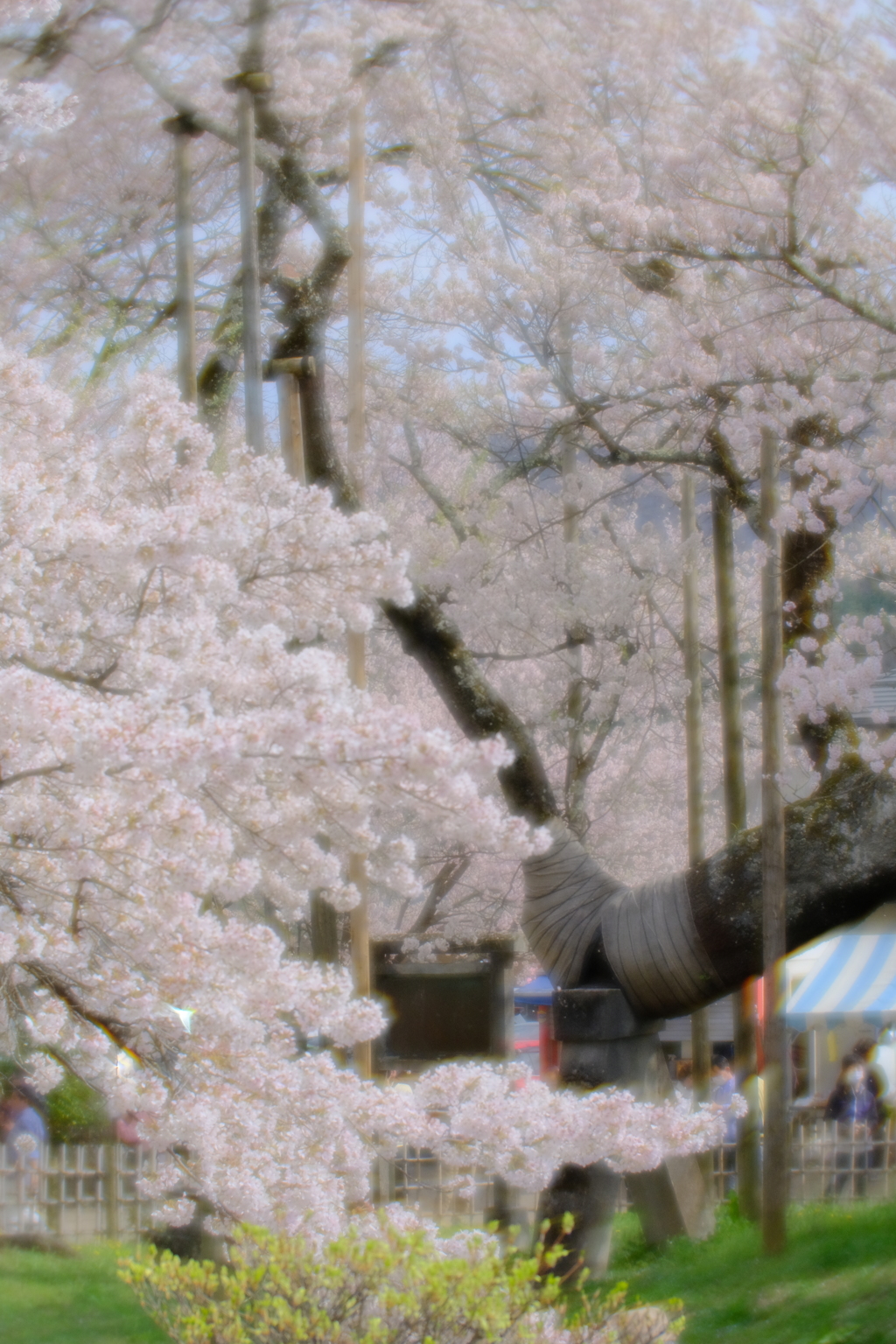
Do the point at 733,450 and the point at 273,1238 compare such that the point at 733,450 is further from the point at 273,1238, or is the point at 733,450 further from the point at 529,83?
the point at 273,1238

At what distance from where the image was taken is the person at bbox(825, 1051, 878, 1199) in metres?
9.19

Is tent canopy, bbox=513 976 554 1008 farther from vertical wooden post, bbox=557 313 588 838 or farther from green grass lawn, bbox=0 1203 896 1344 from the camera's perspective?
green grass lawn, bbox=0 1203 896 1344

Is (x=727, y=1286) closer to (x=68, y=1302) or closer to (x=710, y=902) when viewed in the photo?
(x=710, y=902)

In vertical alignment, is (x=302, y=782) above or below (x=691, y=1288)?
above

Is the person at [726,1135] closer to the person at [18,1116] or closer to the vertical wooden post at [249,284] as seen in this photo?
the person at [18,1116]

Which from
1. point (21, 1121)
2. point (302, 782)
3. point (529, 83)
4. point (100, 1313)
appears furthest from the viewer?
point (529, 83)

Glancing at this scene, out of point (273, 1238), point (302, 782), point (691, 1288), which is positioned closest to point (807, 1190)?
point (691, 1288)

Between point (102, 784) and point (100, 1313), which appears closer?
point (102, 784)

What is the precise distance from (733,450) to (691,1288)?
568 centimetres

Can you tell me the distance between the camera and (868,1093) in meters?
9.96

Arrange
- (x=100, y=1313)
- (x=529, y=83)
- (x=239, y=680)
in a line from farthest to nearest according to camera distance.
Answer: (x=529, y=83), (x=100, y=1313), (x=239, y=680)

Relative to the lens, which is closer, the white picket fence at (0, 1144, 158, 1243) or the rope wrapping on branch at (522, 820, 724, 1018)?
the rope wrapping on branch at (522, 820, 724, 1018)

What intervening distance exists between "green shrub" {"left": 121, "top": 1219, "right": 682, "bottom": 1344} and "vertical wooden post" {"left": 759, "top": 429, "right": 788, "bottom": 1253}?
10.7 ft

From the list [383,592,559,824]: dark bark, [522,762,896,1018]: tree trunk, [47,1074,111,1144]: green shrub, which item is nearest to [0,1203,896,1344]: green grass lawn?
[522,762,896,1018]: tree trunk
